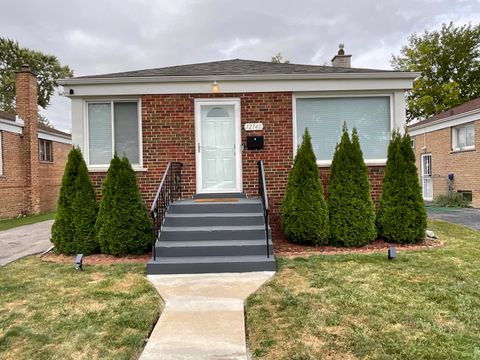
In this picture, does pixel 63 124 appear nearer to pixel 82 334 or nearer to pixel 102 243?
pixel 102 243

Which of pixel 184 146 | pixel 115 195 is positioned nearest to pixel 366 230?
pixel 184 146

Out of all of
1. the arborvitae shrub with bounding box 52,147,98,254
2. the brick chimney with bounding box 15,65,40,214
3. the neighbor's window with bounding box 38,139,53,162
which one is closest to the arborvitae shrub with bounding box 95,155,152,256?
the arborvitae shrub with bounding box 52,147,98,254

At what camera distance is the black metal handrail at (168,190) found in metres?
5.98

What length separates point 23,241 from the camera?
812 cm

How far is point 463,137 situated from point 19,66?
103ft

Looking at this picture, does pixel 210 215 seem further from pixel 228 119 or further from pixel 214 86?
pixel 214 86

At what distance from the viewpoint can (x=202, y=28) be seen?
1755cm

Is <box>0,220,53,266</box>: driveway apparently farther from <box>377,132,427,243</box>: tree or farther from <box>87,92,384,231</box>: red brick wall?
<box>377,132,427,243</box>: tree

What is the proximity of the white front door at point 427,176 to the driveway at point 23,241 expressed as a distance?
16.5 meters

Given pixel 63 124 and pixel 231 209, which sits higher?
pixel 63 124

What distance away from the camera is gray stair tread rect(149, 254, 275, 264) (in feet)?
16.5

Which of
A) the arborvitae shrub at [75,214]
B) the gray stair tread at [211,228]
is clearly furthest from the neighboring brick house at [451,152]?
the arborvitae shrub at [75,214]

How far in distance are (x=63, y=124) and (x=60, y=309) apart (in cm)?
4357

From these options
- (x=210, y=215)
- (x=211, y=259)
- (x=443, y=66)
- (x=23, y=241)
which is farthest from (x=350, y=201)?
(x=443, y=66)
